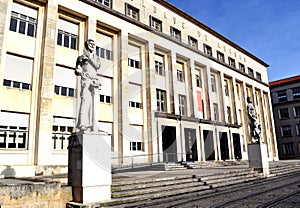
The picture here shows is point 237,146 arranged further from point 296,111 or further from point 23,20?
point 23,20

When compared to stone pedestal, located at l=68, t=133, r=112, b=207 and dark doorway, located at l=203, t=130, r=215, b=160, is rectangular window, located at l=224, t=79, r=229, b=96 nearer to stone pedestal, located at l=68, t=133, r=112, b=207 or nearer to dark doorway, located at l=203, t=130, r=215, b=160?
dark doorway, located at l=203, t=130, r=215, b=160

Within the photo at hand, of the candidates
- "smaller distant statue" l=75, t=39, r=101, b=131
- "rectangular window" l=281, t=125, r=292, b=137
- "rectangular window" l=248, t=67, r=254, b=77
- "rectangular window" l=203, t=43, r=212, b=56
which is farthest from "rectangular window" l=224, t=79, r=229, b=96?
"smaller distant statue" l=75, t=39, r=101, b=131

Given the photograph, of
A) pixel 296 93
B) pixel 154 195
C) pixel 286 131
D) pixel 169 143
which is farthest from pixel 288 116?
pixel 154 195

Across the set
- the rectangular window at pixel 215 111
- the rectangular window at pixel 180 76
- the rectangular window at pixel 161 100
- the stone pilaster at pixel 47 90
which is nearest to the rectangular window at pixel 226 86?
the rectangular window at pixel 215 111

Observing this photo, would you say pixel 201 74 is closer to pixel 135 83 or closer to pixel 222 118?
pixel 222 118

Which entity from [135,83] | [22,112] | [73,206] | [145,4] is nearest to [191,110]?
[135,83]

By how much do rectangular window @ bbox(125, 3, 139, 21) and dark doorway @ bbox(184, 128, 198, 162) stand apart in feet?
40.1

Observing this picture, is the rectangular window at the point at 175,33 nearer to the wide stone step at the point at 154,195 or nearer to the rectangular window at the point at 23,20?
the rectangular window at the point at 23,20

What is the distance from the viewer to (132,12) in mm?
22703

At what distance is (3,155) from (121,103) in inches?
346

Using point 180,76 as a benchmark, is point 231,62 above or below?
above

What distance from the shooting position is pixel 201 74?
1145 inches

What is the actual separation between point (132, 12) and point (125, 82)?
747 cm

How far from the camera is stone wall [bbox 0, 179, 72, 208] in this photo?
551 cm
